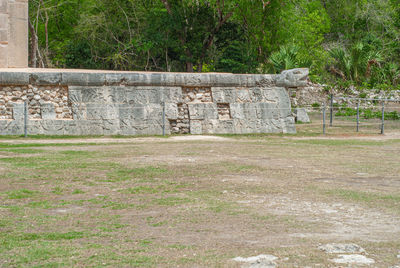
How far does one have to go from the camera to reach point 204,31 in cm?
2595

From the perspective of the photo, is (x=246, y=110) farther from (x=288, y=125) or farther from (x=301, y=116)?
(x=301, y=116)

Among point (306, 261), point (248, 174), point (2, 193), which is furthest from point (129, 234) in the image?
point (248, 174)

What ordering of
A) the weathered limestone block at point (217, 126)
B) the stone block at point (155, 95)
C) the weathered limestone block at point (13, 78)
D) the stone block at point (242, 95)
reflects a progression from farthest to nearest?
the stone block at point (242, 95) → the weathered limestone block at point (217, 126) → the stone block at point (155, 95) → the weathered limestone block at point (13, 78)

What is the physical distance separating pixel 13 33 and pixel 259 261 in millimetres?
13212

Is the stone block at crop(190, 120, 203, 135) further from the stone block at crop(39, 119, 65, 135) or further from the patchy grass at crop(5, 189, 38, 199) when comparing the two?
the patchy grass at crop(5, 189, 38, 199)

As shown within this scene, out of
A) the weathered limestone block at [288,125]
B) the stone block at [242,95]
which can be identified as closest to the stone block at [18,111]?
the stone block at [242,95]

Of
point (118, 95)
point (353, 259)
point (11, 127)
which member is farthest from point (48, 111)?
point (353, 259)

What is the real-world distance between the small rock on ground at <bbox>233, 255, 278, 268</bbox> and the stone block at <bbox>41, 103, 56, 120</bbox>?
11.1 metres

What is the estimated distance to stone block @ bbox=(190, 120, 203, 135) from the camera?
15125 millimetres

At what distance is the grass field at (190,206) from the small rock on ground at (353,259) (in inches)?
3.1

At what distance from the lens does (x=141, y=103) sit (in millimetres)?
14742

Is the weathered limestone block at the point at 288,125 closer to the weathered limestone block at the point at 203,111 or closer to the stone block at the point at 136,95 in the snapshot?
the weathered limestone block at the point at 203,111

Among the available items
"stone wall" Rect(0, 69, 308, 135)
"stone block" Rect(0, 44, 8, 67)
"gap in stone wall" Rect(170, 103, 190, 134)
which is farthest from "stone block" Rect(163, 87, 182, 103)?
"stone block" Rect(0, 44, 8, 67)

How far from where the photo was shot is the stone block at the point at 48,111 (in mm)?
14125
